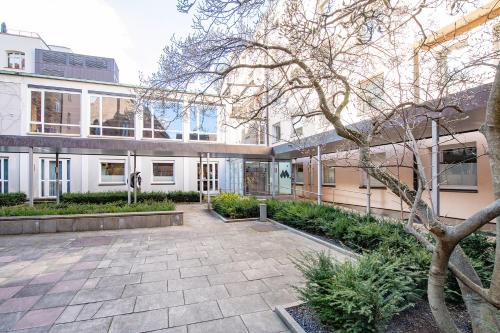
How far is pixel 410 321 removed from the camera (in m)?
2.89

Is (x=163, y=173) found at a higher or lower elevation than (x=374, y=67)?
lower

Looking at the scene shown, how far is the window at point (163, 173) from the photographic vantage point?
56.5ft

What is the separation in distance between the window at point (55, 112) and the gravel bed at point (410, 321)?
1706 cm

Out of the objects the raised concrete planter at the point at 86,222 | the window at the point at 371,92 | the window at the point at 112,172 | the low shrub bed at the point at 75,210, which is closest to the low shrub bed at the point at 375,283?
the window at the point at 371,92

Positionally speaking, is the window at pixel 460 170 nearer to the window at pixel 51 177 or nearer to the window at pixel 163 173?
the window at pixel 163 173

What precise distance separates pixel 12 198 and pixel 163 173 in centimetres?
776

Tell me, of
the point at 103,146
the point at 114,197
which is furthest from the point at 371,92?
the point at 114,197

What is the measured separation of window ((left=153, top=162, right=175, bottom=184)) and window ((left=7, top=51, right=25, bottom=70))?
13.5 m

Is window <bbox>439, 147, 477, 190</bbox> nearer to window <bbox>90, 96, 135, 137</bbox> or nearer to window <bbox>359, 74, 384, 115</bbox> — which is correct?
window <bbox>359, 74, 384, 115</bbox>

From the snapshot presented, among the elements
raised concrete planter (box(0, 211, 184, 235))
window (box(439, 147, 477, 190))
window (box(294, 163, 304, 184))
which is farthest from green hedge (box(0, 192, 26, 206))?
window (box(439, 147, 477, 190))

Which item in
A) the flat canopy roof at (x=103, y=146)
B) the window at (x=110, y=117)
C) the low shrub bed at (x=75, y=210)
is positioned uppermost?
the window at (x=110, y=117)

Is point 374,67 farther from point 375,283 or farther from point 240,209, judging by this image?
point 240,209

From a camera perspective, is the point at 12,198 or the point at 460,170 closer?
the point at 460,170

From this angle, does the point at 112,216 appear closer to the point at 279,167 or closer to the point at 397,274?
the point at 397,274
